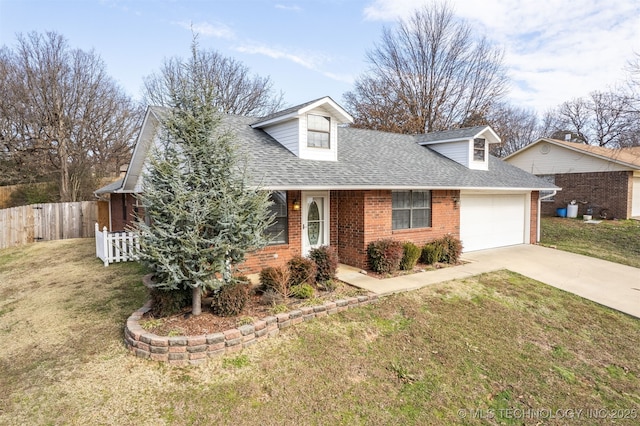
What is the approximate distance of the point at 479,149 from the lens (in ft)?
45.8

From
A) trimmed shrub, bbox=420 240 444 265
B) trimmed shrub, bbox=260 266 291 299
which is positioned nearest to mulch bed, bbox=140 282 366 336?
trimmed shrub, bbox=260 266 291 299

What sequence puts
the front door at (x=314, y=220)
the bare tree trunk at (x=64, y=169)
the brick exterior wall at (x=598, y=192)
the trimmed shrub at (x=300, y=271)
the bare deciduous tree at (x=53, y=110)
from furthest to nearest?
the bare tree trunk at (x=64, y=169) < the bare deciduous tree at (x=53, y=110) < the brick exterior wall at (x=598, y=192) < the front door at (x=314, y=220) < the trimmed shrub at (x=300, y=271)

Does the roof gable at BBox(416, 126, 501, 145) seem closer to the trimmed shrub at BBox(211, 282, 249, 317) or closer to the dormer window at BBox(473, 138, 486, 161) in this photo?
the dormer window at BBox(473, 138, 486, 161)

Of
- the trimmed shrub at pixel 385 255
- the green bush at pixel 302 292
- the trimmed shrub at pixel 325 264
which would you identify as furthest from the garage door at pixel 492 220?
the green bush at pixel 302 292

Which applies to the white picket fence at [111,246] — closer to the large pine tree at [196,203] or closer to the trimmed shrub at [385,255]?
the large pine tree at [196,203]

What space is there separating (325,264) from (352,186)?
2.12 m

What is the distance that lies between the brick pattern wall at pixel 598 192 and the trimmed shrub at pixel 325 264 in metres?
18.7

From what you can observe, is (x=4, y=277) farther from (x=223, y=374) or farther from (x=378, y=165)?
(x=378, y=165)

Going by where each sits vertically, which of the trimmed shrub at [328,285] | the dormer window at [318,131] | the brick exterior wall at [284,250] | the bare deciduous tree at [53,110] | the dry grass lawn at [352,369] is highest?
the bare deciduous tree at [53,110]

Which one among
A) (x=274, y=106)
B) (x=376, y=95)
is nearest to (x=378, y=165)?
(x=376, y=95)

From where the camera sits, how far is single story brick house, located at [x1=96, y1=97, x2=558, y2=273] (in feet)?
28.7

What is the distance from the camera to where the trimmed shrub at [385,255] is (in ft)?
28.9

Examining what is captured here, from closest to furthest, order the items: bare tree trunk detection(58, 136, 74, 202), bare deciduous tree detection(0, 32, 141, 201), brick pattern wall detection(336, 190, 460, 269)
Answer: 1. brick pattern wall detection(336, 190, 460, 269)
2. bare deciduous tree detection(0, 32, 141, 201)
3. bare tree trunk detection(58, 136, 74, 202)

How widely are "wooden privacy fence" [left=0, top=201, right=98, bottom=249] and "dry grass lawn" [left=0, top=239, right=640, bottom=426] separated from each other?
931 centimetres
